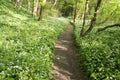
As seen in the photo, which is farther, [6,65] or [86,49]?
[86,49]

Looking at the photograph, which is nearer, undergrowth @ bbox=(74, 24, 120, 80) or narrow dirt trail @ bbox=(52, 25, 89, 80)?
Answer: undergrowth @ bbox=(74, 24, 120, 80)

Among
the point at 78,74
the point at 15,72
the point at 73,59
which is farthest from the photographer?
the point at 73,59

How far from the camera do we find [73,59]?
55.8 feet

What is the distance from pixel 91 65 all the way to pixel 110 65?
4.15ft

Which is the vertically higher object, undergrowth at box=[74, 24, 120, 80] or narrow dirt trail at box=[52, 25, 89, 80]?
undergrowth at box=[74, 24, 120, 80]

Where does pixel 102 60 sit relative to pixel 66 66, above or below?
above

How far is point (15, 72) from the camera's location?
1024 centimetres

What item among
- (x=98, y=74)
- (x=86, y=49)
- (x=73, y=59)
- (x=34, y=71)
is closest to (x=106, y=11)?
(x=86, y=49)

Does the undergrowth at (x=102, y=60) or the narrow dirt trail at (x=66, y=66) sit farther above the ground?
the undergrowth at (x=102, y=60)

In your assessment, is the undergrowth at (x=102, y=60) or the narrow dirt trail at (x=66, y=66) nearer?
the undergrowth at (x=102, y=60)

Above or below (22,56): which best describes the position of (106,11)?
above

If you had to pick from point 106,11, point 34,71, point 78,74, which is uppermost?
point 106,11

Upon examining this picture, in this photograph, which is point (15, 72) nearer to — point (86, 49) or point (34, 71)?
point (34, 71)

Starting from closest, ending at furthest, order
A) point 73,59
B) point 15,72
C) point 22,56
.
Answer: point 15,72, point 22,56, point 73,59
